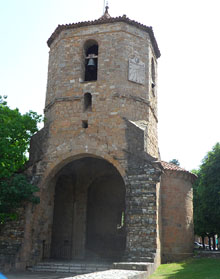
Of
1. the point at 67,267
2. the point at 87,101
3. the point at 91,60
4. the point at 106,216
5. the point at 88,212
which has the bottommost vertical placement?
the point at 67,267

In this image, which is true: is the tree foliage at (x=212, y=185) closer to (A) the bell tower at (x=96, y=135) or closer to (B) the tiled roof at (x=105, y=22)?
(A) the bell tower at (x=96, y=135)

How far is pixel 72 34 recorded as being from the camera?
17062 millimetres

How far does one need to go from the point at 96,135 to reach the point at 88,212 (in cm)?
636

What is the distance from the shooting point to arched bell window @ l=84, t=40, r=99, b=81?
53.9 feet

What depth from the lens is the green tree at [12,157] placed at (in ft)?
43.0

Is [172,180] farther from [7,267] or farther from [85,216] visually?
[7,267]

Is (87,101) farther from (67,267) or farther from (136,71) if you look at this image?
(67,267)

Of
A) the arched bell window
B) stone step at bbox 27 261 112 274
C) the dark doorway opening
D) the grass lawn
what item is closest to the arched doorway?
the dark doorway opening

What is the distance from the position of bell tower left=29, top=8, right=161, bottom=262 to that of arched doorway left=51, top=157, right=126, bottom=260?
58mm

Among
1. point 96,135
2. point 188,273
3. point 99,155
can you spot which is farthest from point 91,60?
point 188,273

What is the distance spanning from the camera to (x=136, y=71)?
1619 centimetres

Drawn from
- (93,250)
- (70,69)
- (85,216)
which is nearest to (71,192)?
(85,216)

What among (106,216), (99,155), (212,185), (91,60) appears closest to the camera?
(99,155)

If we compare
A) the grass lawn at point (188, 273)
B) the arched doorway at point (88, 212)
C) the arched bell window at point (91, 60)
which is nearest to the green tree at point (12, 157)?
the arched doorway at point (88, 212)
